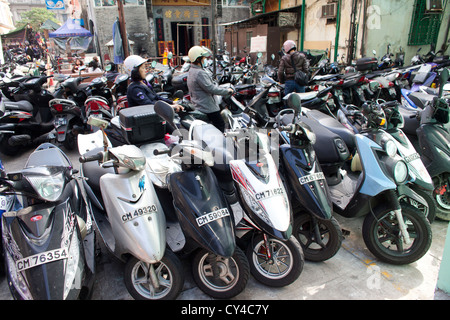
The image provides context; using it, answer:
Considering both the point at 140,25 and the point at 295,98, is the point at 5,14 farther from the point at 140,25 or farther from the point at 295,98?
the point at 295,98

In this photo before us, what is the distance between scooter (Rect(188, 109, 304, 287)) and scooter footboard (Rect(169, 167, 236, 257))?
0.66 ft

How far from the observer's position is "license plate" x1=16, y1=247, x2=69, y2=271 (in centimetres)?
183

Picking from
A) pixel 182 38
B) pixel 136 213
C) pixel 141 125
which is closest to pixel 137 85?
pixel 141 125

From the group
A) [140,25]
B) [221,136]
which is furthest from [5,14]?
[221,136]

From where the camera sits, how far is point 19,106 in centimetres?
562

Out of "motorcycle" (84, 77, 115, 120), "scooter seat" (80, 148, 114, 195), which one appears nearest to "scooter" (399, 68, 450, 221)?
"scooter seat" (80, 148, 114, 195)

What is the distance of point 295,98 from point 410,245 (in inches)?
61.5

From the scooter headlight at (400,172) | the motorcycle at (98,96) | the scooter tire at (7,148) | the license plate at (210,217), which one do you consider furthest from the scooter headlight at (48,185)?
the scooter tire at (7,148)

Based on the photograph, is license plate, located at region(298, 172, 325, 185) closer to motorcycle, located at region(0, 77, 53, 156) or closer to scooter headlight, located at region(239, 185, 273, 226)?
scooter headlight, located at region(239, 185, 273, 226)

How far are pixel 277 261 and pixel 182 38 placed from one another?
70.6 ft

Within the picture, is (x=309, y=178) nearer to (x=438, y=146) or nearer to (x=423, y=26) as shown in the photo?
(x=438, y=146)

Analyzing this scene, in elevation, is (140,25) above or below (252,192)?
above

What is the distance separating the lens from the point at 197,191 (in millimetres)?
2227

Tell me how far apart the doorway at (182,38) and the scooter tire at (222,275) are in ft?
65.6
